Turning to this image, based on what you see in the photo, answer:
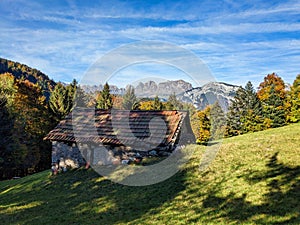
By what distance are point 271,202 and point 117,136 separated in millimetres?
8914

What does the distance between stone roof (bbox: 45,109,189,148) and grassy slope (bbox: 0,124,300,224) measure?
224 centimetres

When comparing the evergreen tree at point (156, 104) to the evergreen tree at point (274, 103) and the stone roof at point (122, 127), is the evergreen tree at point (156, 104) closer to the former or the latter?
the evergreen tree at point (274, 103)

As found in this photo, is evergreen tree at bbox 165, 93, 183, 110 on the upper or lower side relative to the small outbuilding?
upper

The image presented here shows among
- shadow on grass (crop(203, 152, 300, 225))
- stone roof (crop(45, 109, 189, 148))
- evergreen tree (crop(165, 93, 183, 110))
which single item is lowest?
shadow on grass (crop(203, 152, 300, 225))

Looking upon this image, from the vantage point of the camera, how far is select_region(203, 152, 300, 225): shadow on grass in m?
5.74

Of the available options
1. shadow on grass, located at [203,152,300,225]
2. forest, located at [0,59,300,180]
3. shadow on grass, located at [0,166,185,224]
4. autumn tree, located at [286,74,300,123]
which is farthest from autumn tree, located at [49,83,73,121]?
autumn tree, located at [286,74,300,123]

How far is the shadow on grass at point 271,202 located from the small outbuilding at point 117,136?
5.44 m

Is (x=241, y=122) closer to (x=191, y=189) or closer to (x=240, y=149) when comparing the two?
(x=240, y=149)

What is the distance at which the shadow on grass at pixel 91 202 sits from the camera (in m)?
7.90

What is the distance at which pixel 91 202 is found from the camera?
9312 mm

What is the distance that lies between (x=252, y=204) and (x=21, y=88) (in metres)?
35.4

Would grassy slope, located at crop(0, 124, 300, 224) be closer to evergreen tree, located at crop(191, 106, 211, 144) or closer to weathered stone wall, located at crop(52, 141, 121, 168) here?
weathered stone wall, located at crop(52, 141, 121, 168)

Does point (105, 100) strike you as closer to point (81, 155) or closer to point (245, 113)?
point (245, 113)

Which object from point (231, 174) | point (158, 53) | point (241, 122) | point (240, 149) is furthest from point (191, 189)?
point (241, 122)
